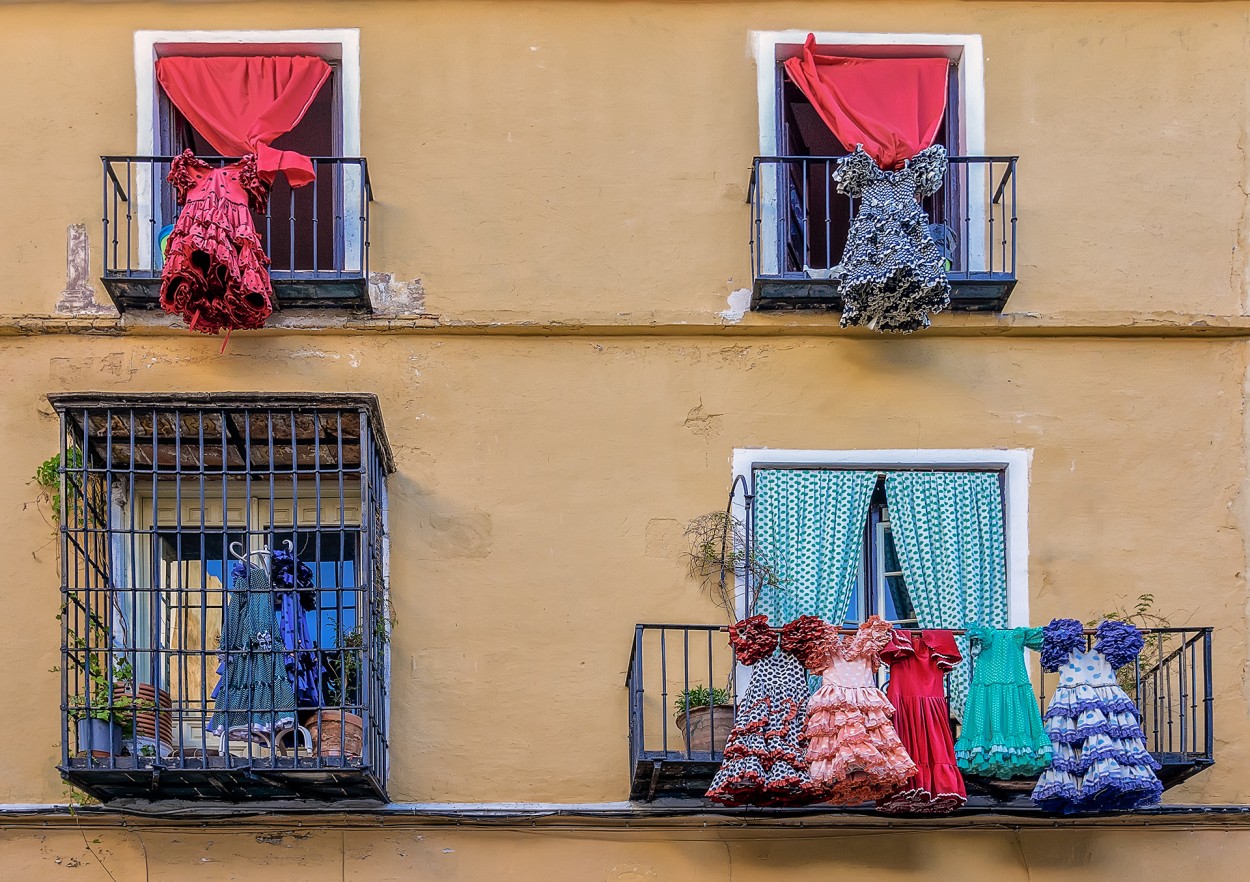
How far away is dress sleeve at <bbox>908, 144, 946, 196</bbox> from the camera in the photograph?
43.2 ft

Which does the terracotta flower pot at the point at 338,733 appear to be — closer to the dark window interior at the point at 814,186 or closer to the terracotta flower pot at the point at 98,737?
the terracotta flower pot at the point at 98,737

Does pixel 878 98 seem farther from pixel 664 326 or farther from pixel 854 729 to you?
pixel 854 729

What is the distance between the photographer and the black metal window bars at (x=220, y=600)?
475 inches

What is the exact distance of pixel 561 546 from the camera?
13141mm

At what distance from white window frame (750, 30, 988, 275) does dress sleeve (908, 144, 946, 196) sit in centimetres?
63

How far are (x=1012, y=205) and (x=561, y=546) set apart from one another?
3.30m

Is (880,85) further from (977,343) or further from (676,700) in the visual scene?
(676,700)

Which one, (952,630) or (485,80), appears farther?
(485,80)

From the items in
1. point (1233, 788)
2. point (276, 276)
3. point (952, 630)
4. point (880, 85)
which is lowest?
point (1233, 788)

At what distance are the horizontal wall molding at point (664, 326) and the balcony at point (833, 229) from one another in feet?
0.40

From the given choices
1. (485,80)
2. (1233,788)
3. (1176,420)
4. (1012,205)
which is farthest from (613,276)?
(1233,788)

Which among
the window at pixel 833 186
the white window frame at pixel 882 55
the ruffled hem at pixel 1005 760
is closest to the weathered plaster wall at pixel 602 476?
the window at pixel 833 186

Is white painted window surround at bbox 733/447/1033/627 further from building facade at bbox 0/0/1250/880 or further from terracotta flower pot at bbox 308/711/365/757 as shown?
terracotta flower pot at bbox 308/711/365/757

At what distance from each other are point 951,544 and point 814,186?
245 cm
